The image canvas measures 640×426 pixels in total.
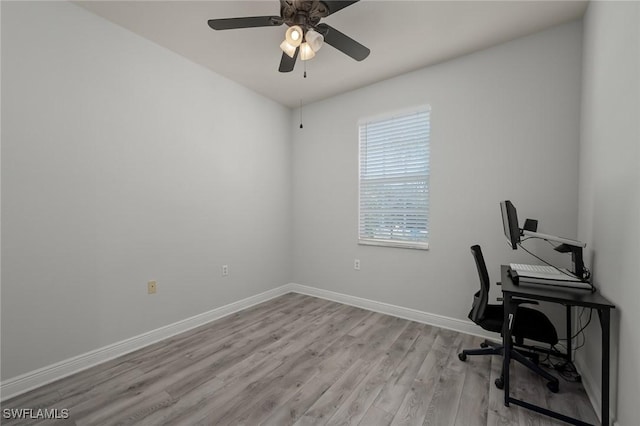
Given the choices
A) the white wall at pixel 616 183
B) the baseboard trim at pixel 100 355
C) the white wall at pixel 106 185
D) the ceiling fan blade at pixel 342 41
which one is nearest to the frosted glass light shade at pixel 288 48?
the ceiling fan blade at pixel 342 41

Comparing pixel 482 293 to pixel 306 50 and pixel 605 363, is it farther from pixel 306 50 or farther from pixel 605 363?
pixel 306 50

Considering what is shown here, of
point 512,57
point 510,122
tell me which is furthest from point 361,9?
point 510,122

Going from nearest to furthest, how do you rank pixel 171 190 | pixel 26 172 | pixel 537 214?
pixel 26 172
pixel 537 214
pixel 171 190

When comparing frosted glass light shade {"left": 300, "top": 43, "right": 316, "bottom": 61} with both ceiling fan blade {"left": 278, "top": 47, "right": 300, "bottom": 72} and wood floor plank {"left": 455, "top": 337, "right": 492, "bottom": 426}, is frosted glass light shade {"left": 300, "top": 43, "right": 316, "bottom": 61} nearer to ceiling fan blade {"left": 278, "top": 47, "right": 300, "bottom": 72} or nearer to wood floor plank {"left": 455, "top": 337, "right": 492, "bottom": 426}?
ceiling fan blade {"left": 278, "top": 47, "right": 300, "bottom": 72}

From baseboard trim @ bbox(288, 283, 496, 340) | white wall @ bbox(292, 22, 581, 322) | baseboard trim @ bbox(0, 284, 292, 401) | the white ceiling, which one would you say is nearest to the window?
white wall @ bbox(292, 22, 581, 322)

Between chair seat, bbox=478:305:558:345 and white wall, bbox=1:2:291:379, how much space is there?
2.65 m

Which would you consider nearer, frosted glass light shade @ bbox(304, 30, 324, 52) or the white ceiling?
frosted glass light shade @ bbox(304, 30, 324, 52)

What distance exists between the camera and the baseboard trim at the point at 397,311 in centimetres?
267

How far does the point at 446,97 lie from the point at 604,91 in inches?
51.0

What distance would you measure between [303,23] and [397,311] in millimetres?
2944

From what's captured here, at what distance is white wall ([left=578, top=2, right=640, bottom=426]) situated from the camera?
1248 mm

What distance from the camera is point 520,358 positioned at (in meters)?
1.92

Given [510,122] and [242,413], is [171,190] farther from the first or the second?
[510,122]

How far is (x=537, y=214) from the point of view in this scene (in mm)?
2359
